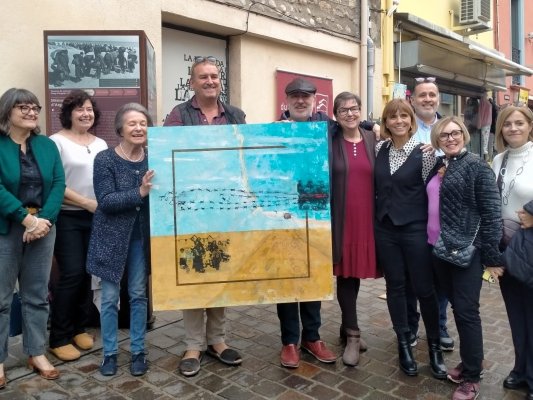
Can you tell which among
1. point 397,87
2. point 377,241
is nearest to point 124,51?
point 377,241

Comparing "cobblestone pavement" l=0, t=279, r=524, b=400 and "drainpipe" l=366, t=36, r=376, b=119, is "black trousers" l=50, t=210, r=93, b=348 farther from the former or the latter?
"drainpipe" l=366, t=36, r=376, b=119

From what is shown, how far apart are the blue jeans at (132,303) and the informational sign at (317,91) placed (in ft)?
13.7

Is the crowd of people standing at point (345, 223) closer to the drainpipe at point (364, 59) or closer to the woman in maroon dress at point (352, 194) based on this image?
the woman in maroon dress at point (352, 194)

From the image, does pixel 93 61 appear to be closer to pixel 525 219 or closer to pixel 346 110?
pixel 346 110

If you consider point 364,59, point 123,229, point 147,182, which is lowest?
point 123,229

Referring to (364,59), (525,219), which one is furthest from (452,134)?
(364,59)

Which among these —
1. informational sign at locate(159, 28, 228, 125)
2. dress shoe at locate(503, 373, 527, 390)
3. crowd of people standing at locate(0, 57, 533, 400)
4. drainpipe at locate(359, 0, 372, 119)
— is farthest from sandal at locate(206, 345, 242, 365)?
drainpipe at locate(359, 0, 372, 119)

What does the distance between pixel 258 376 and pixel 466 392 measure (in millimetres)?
1337

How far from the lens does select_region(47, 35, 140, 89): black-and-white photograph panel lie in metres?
4.32

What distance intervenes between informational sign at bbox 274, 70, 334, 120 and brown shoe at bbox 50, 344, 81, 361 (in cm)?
441

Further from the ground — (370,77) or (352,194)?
(370,77)

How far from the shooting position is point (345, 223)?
357 cm

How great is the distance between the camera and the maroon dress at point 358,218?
3.52m

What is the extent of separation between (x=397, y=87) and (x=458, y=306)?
20.2ft
